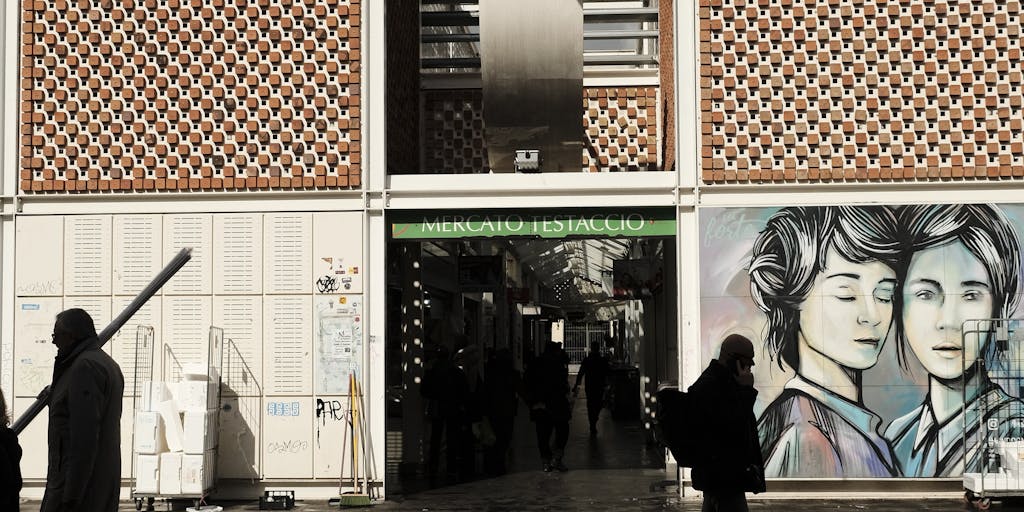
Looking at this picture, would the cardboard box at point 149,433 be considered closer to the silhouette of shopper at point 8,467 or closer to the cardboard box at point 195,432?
the cardboard box at point 195,432

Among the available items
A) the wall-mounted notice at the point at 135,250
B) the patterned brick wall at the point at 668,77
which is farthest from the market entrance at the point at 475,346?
the wall-mounted notice at the point at 135,250

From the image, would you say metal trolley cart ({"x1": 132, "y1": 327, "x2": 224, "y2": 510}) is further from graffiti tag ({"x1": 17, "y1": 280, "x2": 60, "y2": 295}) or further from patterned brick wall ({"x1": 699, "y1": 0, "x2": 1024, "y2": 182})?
patterned brick wall ({"x1": 699, "y1": 0, "x2": 1024, "y2": 182})

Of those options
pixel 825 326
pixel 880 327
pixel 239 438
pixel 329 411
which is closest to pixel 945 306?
pixel 880 327

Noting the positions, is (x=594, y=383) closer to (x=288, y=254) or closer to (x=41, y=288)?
(x=288, y=254)

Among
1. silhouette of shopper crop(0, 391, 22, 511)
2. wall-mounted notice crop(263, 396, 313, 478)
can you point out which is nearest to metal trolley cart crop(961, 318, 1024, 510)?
wall-mounted notice crop(263, 396, 313, 478)

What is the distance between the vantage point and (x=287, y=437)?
1213 centimetres

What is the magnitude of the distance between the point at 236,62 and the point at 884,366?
25.2ft

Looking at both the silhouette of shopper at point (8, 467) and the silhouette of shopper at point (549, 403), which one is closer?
the silhouette of shopper at point (8, 467)

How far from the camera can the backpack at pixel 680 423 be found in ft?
23.0

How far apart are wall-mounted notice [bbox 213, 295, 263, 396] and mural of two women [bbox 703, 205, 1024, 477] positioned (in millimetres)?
5317

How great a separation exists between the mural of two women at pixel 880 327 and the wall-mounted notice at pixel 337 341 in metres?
4.26

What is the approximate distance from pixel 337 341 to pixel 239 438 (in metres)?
1.46

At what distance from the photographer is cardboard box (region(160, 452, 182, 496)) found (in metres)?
11.5

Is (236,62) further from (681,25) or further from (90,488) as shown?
(90,488)
